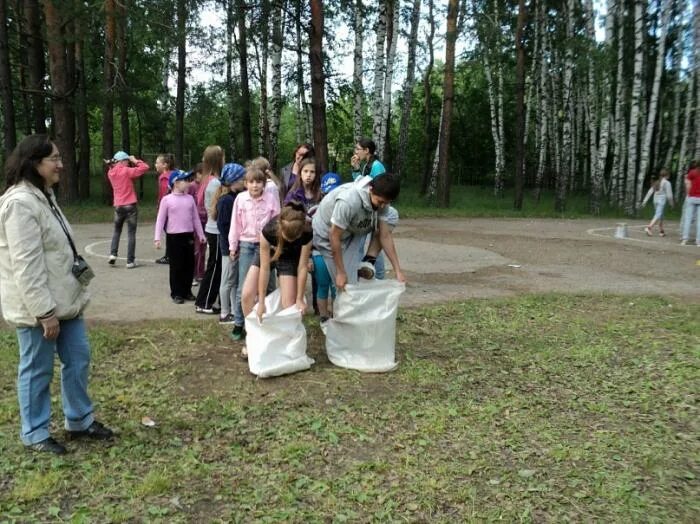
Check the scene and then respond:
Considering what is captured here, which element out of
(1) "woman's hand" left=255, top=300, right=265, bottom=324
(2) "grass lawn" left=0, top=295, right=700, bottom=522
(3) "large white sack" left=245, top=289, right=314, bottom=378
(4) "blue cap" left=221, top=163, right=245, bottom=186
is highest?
(4) "blue cap" left=221, top=163, right=245, bottom=186

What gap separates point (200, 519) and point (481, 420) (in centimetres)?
196

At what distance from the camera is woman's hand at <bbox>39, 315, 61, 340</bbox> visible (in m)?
3.18

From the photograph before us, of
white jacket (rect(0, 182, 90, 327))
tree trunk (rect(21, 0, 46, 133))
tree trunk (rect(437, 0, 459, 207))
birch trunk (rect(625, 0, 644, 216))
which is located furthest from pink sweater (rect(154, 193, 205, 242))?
birch trunk (rect(625, 0, 644, 216))

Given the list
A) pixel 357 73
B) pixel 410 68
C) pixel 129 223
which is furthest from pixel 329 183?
pixel 410 68

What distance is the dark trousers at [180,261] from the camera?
6.98 m

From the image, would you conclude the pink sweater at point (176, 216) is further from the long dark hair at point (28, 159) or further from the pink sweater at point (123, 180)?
the long dark hair at point (28, 159)

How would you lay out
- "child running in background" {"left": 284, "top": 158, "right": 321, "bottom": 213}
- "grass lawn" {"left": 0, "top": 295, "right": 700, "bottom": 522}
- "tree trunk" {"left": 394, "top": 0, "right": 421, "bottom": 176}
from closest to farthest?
"grass lawn" {"left": 0, "top": 295, "right": 700, "bottom": 522}
"child running in background" {"left": 284, "top": 158, "right": 321, "bottom": 213}
"tree trunk" {"left": 394, "top": 0, "right": 421, "bottom": 176}

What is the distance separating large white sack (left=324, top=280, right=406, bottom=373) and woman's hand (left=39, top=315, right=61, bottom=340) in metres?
2.22

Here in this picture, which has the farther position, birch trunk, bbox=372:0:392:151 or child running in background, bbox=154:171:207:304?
birch trunk, bbox=372:0:392:151

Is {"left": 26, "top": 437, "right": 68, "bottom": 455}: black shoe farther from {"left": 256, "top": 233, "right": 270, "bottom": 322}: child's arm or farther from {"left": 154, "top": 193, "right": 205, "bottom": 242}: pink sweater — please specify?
{"left": 154, "top": 193, "right": 205, "bottom": 242}: pink sweater

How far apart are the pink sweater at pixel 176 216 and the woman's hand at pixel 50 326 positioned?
3816mm

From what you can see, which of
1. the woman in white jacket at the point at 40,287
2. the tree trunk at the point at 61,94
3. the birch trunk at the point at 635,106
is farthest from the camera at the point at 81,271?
the birch trunk at the point at 635,106

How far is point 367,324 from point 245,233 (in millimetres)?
1373

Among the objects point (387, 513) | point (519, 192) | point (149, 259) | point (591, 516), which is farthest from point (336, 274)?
point (519, 192)
